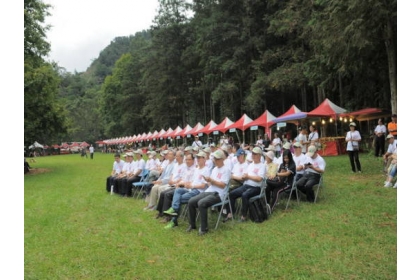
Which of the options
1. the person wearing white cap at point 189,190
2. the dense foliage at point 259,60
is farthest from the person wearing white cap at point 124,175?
the dense foliage at point 259,60

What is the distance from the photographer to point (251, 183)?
22.0ft

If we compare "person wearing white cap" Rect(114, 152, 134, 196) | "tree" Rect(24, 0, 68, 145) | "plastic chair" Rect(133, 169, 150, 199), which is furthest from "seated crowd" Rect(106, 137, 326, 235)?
"tree" Rect(24, 0, 68, 145)

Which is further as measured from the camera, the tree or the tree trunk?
the tree

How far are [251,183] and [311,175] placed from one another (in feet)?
5.52

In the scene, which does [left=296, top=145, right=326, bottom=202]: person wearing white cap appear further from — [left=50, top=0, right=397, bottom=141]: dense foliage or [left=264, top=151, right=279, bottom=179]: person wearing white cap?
[left=50, top=0, right=397, bottom=141]: dense foliage

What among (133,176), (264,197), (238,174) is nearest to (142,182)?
(133,176)

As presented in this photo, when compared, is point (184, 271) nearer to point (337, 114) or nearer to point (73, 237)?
point (73, 237)

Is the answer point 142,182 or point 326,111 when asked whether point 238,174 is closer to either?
point 142,182

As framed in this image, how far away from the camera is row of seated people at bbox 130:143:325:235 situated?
6.25 metres

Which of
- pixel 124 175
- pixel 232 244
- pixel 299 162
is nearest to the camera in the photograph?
pixel 232 244

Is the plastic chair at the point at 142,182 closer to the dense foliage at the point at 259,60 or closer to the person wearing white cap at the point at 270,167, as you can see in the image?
Answer: the person wearing white cap at the point at 270,167

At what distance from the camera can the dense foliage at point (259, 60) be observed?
13227 mm

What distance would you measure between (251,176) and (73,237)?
11.8 feet

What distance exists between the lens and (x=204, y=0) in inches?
1341
